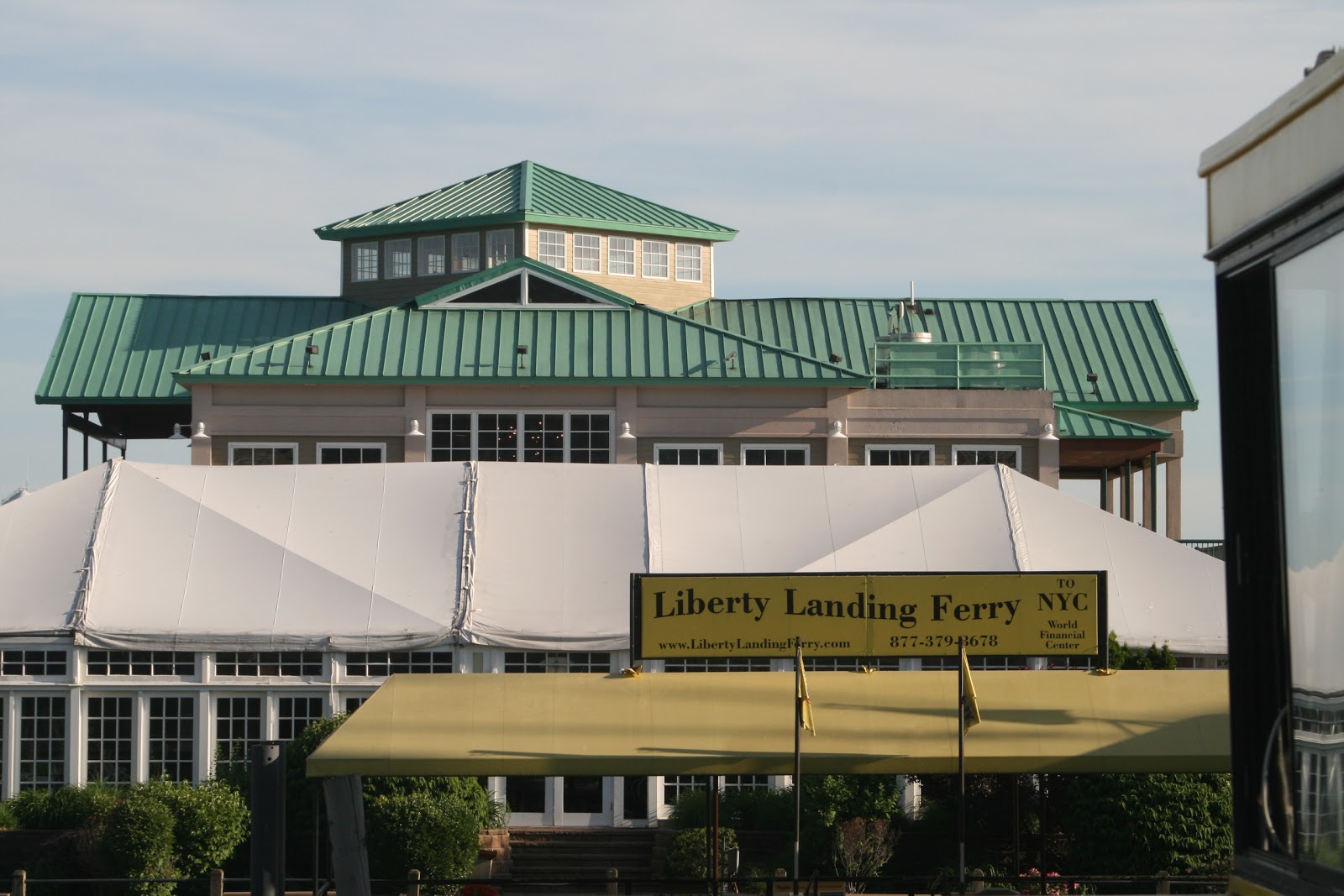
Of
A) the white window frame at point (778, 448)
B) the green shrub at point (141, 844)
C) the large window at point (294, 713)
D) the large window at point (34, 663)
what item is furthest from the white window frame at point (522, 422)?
the green shrub at point (141, 844)

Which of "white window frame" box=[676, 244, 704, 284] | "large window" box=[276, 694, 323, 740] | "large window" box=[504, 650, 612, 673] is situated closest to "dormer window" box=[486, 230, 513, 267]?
"white window frame" box=[676, 244, 704, 284]

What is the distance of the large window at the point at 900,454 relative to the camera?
103ft

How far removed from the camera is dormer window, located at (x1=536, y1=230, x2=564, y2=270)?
1462 inches

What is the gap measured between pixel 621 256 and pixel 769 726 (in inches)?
912

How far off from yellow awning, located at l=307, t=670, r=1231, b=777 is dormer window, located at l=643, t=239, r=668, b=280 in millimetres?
21509

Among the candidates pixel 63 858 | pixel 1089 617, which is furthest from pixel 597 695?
pixel 63 858

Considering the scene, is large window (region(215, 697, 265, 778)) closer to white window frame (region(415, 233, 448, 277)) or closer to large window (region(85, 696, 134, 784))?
large window (region(85, 696, 134, 784))

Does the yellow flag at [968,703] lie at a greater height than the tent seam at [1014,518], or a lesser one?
lesser

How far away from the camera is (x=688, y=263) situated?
39.0 m

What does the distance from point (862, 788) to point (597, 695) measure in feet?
18.3

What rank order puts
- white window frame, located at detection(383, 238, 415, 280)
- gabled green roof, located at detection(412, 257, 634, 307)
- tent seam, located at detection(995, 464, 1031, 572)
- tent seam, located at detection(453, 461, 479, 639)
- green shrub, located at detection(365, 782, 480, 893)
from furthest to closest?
white window frame, located at detection(383, 238, 415, 280)
gabled green roof, located at detection(412, 257, 634, 307)
tent seam, located at detection(995, 464, 1031, 572)
tent seam, located at detection(453, 461, 479, 639)
green shrub, located at detection(365, 782, 480, 893)

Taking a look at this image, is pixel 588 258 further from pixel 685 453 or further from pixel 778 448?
pixel 778 448

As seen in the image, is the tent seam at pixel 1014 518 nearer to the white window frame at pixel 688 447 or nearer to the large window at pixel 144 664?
the white window frame at pixel 688 447

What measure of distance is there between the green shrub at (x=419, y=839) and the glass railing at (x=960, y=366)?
14.4 metres
